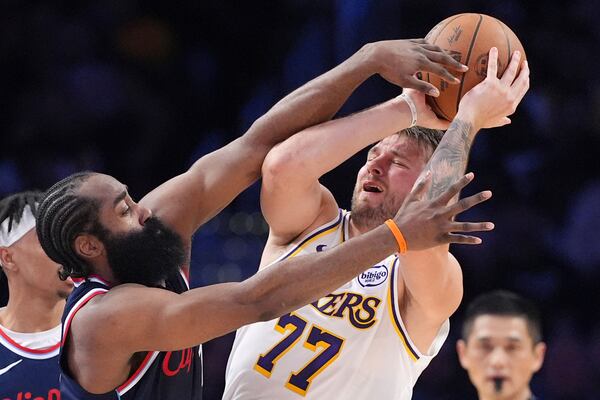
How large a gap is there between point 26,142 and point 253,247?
2.23m

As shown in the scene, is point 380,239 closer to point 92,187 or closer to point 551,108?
point 92,187

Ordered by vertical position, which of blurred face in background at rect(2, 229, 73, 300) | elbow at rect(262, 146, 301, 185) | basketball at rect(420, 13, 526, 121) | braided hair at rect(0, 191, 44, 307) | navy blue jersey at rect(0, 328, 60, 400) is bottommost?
navy blue jersey at rect(0, 328, 60, 400)

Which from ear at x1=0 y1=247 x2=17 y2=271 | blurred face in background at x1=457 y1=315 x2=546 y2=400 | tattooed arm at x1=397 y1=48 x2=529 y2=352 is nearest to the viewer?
tattooed arm at x1=397 y1=48 x2=529 y2=352

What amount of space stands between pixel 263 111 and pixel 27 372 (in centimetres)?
355

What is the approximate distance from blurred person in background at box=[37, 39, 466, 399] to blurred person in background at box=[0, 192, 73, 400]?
150cm

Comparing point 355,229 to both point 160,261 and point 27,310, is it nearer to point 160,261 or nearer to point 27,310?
point 160,261

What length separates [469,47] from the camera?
12.1 feet

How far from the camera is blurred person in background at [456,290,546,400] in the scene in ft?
18.0

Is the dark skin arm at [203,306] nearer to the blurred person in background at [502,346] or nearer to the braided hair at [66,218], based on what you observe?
the braided hair at [66,218]

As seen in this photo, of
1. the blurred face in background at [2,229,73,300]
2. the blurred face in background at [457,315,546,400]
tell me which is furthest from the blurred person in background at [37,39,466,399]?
the blurred face in background at [457,315,546,400]

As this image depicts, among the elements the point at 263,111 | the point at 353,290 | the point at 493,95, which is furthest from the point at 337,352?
the point at 263,111

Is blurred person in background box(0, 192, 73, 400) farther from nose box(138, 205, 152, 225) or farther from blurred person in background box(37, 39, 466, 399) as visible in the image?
nose box(138, 205, 152, 225)

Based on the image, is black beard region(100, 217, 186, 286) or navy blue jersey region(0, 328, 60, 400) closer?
black beard region(100, 217, 186, 286)

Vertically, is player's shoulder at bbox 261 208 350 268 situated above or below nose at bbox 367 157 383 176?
below
